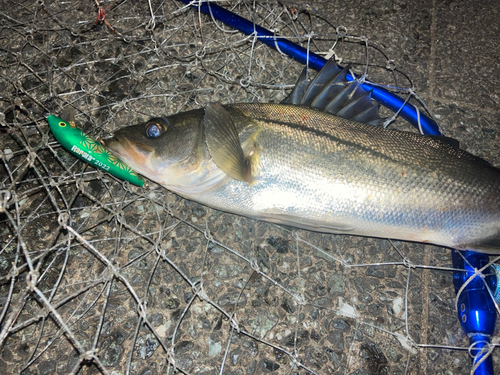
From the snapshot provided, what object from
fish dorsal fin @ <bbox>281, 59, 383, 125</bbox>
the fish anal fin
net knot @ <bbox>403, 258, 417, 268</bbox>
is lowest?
net knot @ <bbox>403, 258, 417, 268</bbox>

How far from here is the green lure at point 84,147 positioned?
2.03 meters

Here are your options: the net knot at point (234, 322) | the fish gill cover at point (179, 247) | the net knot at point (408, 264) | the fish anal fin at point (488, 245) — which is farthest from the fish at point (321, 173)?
the net knot at point (234, 322)

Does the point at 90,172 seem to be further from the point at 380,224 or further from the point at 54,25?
the point at 380,224

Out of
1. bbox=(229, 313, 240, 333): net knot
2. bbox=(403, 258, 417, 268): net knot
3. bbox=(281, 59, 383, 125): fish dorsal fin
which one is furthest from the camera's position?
bbox=(281, 59, 383, 125): fish dorsal fin

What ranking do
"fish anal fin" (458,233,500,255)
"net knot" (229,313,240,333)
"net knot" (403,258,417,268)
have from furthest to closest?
1. "net knot" (403,258,417,268)
2. "fish anal fin" (458,233,500,255)
3. "net knot" (229,313,240,333)

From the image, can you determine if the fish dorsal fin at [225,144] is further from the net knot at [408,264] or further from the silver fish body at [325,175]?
the net knot at [408,264]

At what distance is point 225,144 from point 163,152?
1.19ft

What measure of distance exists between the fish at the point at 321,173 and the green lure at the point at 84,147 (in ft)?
0.23

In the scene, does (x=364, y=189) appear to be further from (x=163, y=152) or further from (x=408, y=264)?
(x=163, y=152)

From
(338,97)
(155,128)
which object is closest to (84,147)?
(155,128)

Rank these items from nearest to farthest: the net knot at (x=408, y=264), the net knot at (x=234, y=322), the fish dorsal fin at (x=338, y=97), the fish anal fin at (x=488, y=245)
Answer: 1. the net knot at (x=234, y=322)
2. the fish anal fin at (x=488, y=245)
3. the net knot at (x=408, y=264)
4. the fish dorsal fin at (x=338, y=97)

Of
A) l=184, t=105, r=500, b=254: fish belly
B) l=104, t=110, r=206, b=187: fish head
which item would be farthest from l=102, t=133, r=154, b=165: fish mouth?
l=184, t=105, r=500, b=254: fish belly

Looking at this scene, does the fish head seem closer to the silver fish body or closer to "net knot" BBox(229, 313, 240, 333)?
the silver fish body

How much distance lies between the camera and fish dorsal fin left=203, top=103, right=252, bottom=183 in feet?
6.39
